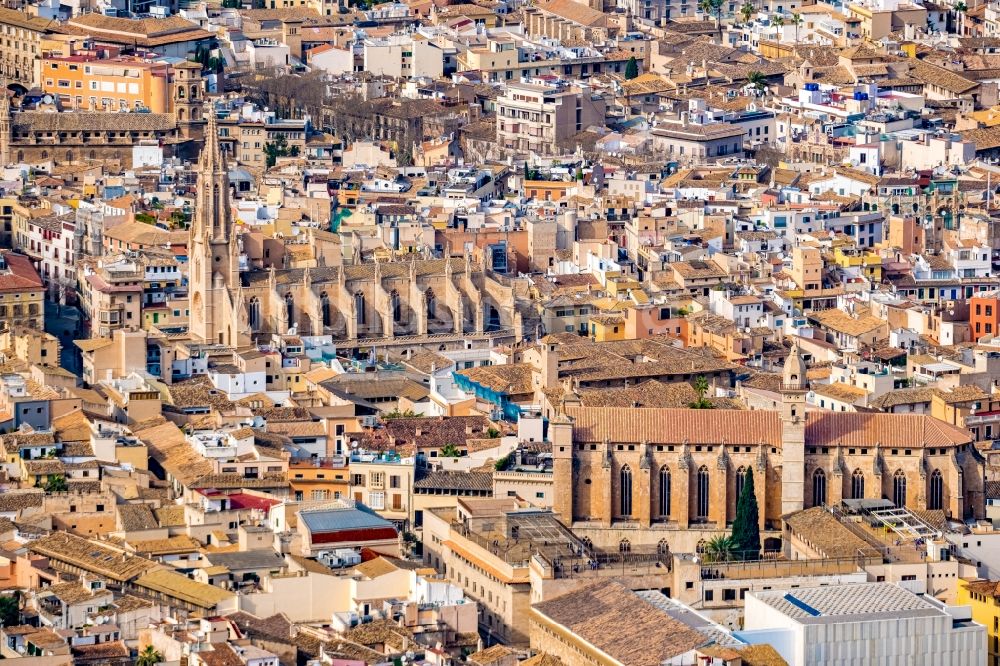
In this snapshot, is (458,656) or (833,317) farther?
(833,317)

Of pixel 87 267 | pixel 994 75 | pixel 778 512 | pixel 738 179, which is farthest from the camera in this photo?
pixel 994 75

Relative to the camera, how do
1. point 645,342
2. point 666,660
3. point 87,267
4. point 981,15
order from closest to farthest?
point 666,660 → point 645,342 → point 87,267 → point 981,15

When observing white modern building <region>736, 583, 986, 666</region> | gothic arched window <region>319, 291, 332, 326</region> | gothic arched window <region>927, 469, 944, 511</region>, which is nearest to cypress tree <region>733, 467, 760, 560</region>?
gothic arched window <region>927, 469, 944, 511</region>

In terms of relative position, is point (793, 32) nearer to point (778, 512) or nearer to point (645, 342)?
point (645, 342)

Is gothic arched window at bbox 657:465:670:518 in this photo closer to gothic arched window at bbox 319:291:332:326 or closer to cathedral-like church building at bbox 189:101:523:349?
cathedral-like church building at bbox 189:101:523:349

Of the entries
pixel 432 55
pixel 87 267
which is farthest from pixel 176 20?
pixel 87 267

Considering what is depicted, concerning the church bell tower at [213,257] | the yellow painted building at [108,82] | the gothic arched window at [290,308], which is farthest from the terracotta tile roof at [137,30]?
the gothic arched window at [290,308]

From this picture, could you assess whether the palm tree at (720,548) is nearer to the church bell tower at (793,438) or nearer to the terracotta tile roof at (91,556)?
the church bell tower at (793,438)
